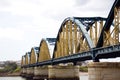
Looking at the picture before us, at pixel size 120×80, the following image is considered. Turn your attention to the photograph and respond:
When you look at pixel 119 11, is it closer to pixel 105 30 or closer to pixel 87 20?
pixel 105 30

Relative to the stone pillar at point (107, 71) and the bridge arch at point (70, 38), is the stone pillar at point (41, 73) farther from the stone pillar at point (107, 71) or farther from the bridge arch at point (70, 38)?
the stone pillar at point (107, 71)

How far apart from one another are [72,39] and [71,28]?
3.63 metres

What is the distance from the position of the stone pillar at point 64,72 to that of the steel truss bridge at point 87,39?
2.62 metres

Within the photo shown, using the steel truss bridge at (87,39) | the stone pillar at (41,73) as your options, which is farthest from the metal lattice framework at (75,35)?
the stone pillar at (41,73)

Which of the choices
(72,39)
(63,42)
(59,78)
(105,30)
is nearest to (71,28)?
(72,39)

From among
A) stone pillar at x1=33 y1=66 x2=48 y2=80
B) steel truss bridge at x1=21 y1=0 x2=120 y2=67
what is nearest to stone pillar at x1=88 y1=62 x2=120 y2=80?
steel truss bridge at x1=21 y1=0 x2=120 y2=67

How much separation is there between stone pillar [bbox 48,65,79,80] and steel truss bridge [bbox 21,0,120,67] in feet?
8.60

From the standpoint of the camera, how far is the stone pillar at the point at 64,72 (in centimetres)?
9738

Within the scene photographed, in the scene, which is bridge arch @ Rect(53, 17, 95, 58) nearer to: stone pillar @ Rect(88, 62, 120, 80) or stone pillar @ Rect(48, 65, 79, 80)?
stone pillar @ Rect(48, 65, 79, 80)

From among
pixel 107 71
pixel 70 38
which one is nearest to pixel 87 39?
pixel 107 71

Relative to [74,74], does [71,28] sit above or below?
above

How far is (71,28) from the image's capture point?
85125 mm

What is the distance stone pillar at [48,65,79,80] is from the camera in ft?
319

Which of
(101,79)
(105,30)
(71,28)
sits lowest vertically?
(101,79)
